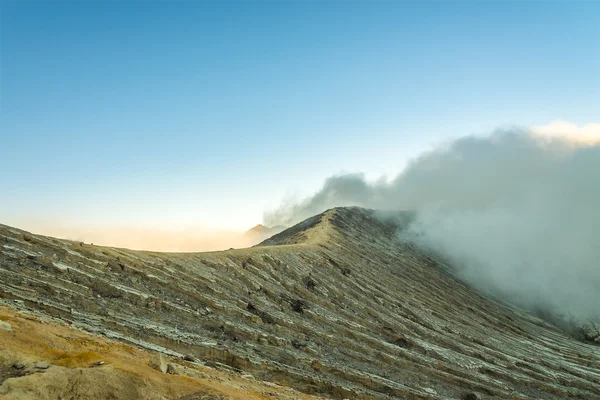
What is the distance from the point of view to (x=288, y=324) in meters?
42.5

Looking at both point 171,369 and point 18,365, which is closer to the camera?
point 18,365

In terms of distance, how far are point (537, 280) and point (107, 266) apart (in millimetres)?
116418

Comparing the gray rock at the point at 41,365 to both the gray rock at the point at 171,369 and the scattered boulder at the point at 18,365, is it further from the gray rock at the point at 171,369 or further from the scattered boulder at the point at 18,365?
the gray rock at the point at 171,369

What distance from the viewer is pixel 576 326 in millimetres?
96938

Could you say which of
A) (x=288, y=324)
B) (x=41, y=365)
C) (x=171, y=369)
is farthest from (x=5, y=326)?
(x=288, y=324)

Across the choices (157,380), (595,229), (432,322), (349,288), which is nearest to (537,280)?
(595,229)

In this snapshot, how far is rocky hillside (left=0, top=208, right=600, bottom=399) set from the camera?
27625 mm

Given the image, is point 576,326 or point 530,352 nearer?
point 530,352

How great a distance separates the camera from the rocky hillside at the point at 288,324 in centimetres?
2762

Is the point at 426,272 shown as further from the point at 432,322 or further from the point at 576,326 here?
the point at 576,326

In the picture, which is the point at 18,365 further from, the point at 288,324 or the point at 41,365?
the point at 288,324

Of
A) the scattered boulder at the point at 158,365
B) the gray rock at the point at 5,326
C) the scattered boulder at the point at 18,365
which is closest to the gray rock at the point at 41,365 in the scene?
the scattered boulder at the point at 18,365

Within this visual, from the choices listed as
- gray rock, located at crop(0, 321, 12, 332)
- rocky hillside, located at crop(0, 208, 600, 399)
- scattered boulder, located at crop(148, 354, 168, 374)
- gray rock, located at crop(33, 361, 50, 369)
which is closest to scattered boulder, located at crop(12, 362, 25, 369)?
rocky hillside, located at crop(0, 208, 600, 399)

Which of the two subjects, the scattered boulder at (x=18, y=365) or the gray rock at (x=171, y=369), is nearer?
the scattered boulder at (x=18, y=365)
